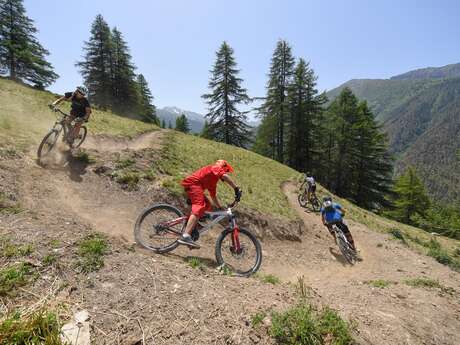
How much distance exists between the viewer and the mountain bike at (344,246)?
36.3ft

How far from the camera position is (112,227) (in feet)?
23.2

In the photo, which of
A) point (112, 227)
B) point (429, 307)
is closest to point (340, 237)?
point (429, 307)

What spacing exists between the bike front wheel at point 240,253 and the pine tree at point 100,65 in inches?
1430

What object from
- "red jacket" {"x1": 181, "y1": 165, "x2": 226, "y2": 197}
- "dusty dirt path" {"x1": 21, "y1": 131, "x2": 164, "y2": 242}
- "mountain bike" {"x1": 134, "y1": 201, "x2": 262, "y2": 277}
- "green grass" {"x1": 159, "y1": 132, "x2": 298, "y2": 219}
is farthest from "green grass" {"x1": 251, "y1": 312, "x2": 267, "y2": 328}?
"green grass" {"x1": 159, "y1": 132, "x2": 298, "y2": 219}

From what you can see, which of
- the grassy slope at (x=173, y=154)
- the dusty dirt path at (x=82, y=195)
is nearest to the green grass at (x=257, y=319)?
the dusty dirt path at (x=82, y=195)

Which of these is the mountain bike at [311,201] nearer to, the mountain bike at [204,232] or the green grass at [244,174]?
the green grass at [244,174]

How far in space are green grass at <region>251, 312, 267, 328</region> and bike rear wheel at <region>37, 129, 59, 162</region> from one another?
9.53m

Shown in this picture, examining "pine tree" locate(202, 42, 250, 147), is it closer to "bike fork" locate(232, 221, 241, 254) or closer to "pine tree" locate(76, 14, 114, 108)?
"pine tree" locate(76, 14, 114, 108)

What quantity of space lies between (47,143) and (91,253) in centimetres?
713

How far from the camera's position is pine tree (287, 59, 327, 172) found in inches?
1352

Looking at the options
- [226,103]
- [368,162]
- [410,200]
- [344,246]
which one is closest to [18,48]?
[226,103]

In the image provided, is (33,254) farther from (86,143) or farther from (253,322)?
(86,143)

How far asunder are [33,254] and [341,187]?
38.5 meters

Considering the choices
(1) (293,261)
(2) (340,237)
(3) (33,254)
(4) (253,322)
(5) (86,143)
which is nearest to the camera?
(4) (253,322)
